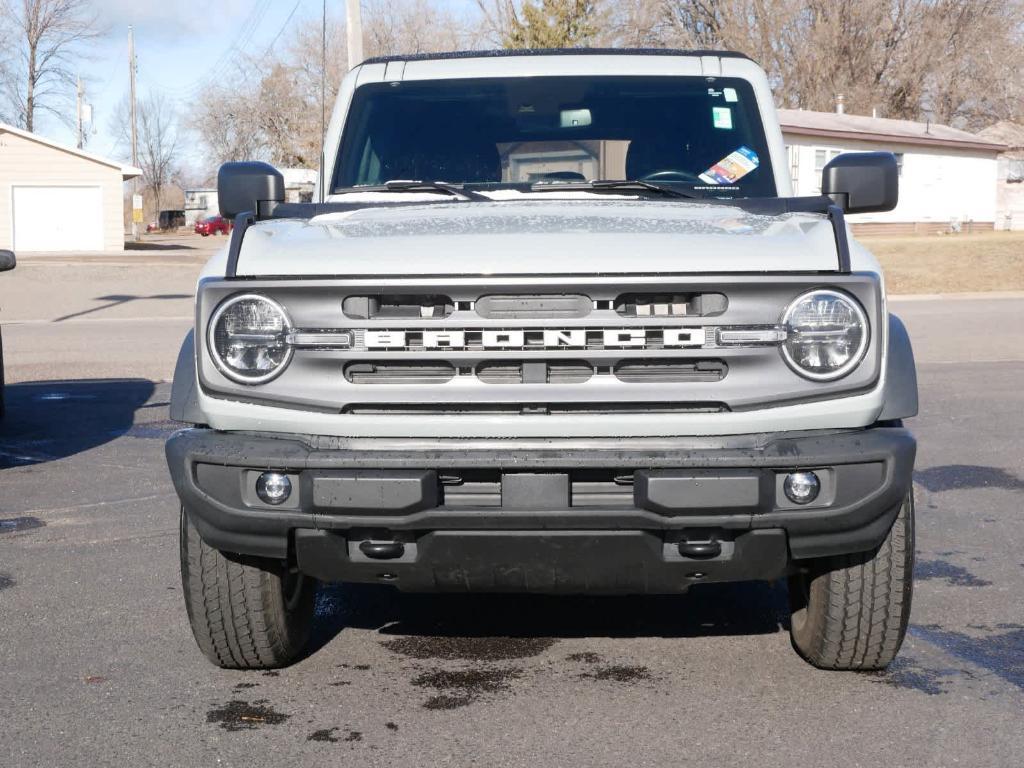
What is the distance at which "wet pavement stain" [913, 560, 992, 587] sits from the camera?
218 inches

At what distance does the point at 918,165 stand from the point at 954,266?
58.7ft

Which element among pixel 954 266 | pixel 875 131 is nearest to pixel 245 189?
pixel 954 266

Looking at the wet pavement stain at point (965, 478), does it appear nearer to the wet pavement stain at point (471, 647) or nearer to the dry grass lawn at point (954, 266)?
the wet pavement stain at point (471, 647)

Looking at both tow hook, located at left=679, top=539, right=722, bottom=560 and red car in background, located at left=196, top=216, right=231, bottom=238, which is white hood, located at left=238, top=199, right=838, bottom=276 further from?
red car in background, located at left=196, top=216, right=231, bottom=238

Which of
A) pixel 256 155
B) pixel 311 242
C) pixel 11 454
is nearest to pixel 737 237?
pixel 311 242

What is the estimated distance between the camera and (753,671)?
4.41 m

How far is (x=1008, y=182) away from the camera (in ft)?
175

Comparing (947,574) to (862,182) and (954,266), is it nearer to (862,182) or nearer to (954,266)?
(862,182)

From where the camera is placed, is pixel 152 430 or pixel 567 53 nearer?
pixel 567 53

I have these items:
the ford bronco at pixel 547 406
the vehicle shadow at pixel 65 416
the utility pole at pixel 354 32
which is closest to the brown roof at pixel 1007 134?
the utility pole at pixel 354 32

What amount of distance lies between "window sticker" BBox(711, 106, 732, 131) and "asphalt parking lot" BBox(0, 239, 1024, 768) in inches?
73.1

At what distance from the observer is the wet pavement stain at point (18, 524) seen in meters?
6.74

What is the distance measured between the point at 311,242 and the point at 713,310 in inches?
46.0

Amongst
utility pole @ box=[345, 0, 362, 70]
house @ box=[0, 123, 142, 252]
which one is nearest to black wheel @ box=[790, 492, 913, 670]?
utility pole @ box=[345, 0, 362, 70]
